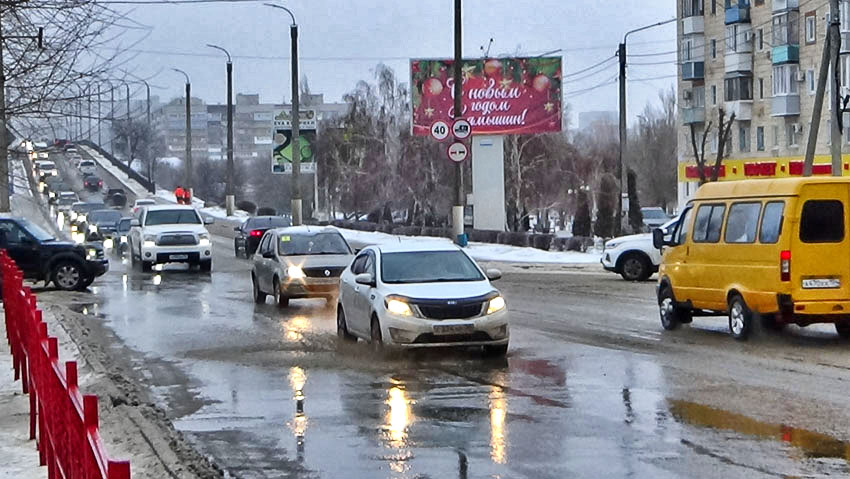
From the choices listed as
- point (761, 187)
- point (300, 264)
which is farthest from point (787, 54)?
point (761, 187)

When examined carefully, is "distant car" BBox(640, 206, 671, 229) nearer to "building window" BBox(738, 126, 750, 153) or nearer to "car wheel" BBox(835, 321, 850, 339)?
"building window" BBox(738, 126, 750, 153)

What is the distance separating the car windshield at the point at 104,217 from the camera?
56.2 metres

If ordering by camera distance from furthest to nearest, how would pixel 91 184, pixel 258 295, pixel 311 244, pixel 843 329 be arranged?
1. pixel 91 184
2. pixel 258 295
3. pixel 311 244
4. pixel 843 329

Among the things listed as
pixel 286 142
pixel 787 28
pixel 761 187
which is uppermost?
pixel 787 28

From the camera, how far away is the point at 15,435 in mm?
11000

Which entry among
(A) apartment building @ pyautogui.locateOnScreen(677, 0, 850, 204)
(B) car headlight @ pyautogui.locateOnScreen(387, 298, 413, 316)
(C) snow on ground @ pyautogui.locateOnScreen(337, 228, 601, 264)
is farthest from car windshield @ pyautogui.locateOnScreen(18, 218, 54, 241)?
(A) apartment building @ pyautogui.locateOnScreen(677, 0, 850, 204)

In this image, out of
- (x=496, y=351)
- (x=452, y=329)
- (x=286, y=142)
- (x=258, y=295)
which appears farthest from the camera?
(x=286, y=142)

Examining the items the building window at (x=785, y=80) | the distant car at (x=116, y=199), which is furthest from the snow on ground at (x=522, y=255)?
the distant car at (x=116, y=199)

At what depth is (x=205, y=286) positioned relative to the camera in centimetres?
3106

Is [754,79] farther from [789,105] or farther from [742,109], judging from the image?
[789,105]

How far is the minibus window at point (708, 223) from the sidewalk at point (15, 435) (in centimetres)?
938

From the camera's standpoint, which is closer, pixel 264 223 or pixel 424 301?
pixel 424 301

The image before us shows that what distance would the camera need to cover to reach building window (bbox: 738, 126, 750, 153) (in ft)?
239

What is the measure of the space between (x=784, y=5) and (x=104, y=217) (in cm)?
3512
